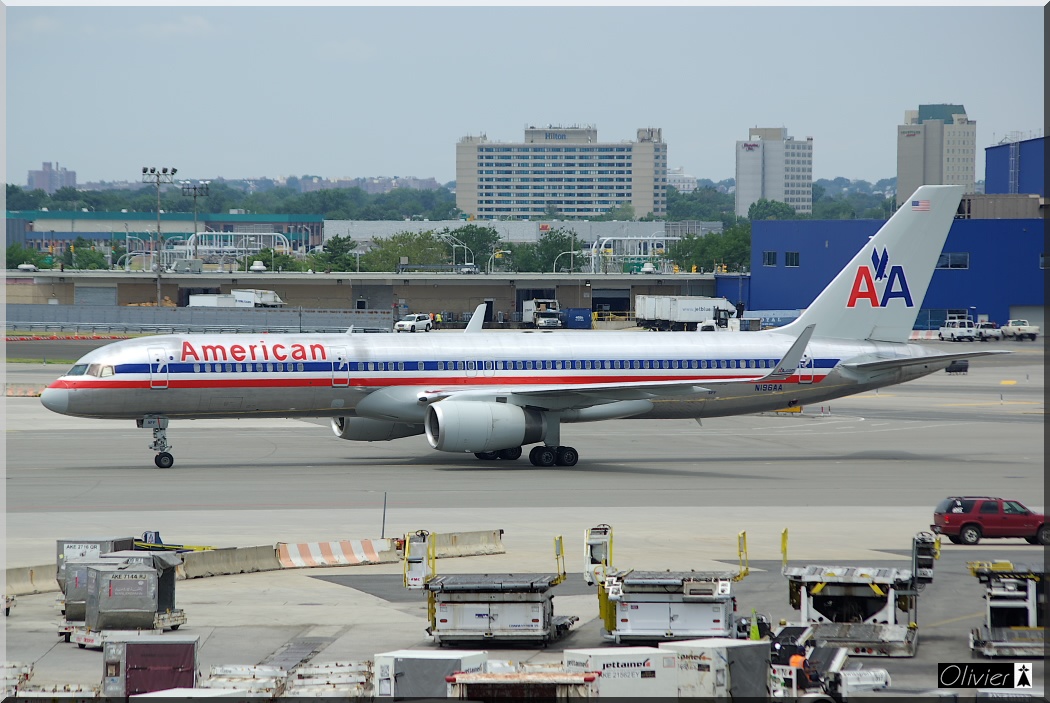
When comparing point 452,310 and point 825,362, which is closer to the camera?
point 825,362

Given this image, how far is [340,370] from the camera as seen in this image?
41.9 metres

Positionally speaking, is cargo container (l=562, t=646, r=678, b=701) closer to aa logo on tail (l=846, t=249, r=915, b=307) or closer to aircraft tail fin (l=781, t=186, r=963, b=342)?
aircraft tail fin (l=781, t=186, r=963, b=342)

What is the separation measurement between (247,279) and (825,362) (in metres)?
98.9

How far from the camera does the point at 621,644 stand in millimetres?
20531

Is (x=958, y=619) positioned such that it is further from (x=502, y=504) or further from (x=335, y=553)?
(x=502, y=504)

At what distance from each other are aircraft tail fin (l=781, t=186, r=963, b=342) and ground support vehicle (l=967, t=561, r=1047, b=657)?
27029 mm

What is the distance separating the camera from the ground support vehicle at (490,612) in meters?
20.7

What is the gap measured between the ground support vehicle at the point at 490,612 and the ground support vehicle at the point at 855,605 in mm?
4413

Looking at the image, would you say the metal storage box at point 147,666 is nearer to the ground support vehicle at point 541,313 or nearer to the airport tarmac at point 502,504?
the airport tarmac at point 502,504

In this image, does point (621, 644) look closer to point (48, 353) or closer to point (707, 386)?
point (707, 386)

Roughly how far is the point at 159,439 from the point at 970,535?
25.7 metres

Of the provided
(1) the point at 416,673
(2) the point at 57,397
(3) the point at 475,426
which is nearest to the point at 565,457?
(3) the point at 475,426

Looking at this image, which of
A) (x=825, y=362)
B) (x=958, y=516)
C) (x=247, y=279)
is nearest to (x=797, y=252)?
(x=247, y=279)

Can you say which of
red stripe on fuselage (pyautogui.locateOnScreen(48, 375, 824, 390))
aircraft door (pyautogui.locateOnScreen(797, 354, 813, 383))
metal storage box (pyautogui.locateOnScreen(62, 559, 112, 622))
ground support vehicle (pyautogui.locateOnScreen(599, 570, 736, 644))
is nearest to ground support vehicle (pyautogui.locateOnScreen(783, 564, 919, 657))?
ground support vehicle (pyautogui.locateOnScreen(599, 570, 736, 644))
